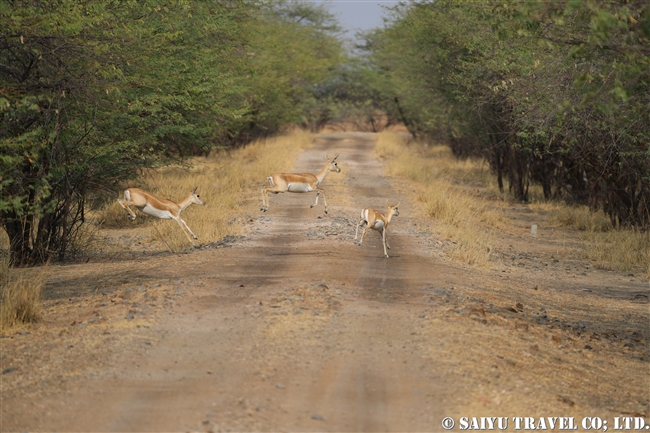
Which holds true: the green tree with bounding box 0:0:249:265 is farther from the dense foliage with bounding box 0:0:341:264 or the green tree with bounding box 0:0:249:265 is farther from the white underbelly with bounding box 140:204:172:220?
the white underbelly with bounding box 140:204:172:220

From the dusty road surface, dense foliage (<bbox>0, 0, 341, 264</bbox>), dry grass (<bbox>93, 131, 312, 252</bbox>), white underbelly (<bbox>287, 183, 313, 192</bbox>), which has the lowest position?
dry grass (<bbox>93, 131, 312, 252</bbox>)

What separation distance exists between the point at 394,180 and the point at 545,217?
718 cm

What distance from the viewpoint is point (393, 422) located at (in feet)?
22.4

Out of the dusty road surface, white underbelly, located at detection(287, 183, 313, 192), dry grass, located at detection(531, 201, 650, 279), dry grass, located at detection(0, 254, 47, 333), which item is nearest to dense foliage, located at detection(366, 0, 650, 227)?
dry grass, located at detection(531, 201, 650, 279)

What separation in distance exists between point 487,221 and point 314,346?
604 inches

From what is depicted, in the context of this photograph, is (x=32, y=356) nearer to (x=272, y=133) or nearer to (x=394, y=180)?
(x=394, y=180)

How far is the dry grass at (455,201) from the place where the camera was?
17719 mm

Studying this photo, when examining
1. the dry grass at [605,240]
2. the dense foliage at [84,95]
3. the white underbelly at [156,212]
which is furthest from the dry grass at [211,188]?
the dry grass at [605,240]

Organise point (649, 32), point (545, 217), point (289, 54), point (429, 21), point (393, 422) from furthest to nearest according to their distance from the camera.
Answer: point (289, 54) < point (429, 21) < point (545, 217) < point (649, 32) < point (393, 422)

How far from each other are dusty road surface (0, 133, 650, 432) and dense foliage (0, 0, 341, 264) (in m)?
1.43

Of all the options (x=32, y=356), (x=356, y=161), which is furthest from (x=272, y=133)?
(x=32, y=356)

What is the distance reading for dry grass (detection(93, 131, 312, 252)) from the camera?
57.1ft

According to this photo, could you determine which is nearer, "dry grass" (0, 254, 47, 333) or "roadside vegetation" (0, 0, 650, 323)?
"dry grass" (0, 254, 47, 333)

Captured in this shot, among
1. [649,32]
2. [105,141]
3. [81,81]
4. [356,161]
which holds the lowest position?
[356,161]
